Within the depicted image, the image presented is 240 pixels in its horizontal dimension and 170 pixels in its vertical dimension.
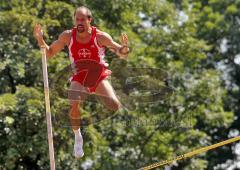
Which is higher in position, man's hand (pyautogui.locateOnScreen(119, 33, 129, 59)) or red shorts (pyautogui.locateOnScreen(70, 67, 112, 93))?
man's hand (pyautogui.locateOnScreen(119, 33, 129, 59))

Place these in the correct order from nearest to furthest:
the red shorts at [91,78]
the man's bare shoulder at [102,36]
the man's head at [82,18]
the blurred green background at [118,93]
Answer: the man's head at [82,18]
the man's bare shoulder at [102,36]
the red shorts at [91,78]
the blurred green background at [118,93]

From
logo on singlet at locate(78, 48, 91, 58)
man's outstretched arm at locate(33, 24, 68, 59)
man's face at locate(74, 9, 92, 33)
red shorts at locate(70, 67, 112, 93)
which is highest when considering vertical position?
man's face at locate(74, 9, 92, 33)

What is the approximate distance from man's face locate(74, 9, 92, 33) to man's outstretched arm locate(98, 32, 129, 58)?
0.26 metres

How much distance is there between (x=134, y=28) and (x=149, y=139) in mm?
3653

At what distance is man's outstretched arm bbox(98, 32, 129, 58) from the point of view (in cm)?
702

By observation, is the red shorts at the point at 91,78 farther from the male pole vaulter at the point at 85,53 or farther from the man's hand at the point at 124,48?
the man's hand at the point at 124,48

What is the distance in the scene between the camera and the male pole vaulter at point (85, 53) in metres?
7.08

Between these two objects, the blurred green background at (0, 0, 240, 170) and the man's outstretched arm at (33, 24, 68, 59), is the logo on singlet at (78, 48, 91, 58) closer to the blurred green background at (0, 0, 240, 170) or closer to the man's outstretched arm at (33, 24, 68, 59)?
the man's outstretched arm at (33, 24, 68, 59)

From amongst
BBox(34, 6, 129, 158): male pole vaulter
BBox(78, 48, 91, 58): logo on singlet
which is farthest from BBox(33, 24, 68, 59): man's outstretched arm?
BBox(78, 48, 91, 58): logo on singlet

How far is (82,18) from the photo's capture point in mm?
→ 7027

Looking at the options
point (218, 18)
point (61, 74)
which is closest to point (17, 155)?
point (61, 74)

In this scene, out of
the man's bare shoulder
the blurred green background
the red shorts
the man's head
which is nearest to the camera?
the man's head

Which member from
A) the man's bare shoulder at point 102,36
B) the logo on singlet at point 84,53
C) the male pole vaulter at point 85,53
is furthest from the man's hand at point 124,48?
the logo on singlet at point 84,53

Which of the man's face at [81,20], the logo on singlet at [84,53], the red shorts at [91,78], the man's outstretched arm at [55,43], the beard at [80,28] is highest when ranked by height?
the man's face at [81,20]
